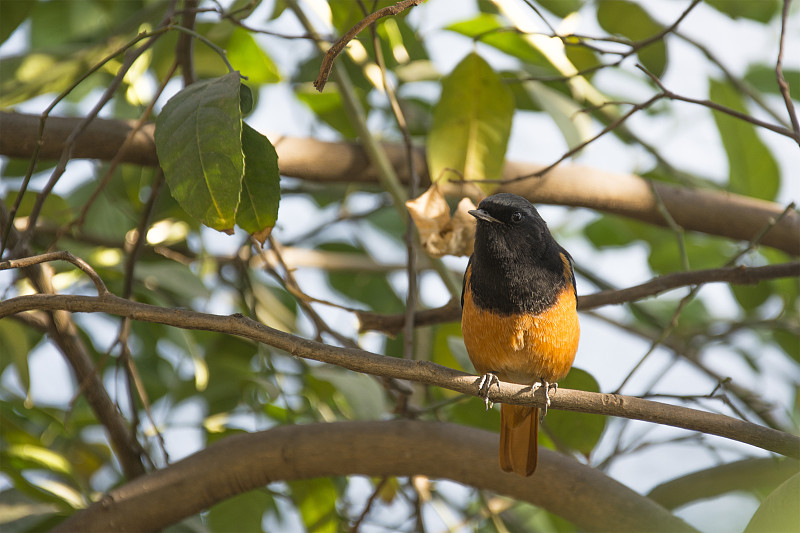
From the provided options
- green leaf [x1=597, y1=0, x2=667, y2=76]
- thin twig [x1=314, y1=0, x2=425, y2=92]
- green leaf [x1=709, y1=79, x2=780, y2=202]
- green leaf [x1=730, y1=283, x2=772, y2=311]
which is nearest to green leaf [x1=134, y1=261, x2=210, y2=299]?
thin twig [x1=314, y1=0, x2=425, y2=92]

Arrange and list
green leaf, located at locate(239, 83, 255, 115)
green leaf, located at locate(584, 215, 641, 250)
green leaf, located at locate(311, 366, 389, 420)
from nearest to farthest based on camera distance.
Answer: green leaf, located at locate(239, 83, 255, 115) → green leaf, located at locate(311, 366, 389, 420) → green leaf, located at locate(584, 215, 641, 250)

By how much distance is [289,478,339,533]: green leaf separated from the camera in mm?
2986

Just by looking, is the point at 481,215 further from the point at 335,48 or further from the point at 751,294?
the point at 751,294

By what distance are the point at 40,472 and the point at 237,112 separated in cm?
199

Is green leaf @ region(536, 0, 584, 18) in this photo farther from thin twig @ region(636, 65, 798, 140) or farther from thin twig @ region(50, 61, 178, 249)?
thin twig @ region(50, 61, 178, 249)

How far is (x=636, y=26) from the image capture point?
3.31m

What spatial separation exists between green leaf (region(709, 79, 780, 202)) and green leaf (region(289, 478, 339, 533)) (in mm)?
2443

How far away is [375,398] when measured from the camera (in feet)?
9.56

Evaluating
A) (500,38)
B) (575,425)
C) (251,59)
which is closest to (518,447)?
(575,425)

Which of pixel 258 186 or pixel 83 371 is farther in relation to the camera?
pixel 83 371

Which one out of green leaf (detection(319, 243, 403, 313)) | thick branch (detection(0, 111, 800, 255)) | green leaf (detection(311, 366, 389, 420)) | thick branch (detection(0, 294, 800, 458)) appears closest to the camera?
thick branch (detection(0, 294, 800, 458))

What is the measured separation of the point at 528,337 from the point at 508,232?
1.25ft

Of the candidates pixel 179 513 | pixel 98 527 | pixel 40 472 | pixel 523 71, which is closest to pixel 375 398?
pixel 179 513

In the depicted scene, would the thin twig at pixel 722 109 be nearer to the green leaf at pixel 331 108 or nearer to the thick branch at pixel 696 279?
the thick branch at pixel 696 279
